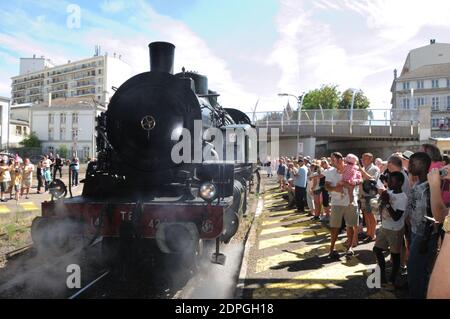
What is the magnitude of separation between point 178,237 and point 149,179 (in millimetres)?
1262

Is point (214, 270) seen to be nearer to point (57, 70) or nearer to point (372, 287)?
point (372, 287)

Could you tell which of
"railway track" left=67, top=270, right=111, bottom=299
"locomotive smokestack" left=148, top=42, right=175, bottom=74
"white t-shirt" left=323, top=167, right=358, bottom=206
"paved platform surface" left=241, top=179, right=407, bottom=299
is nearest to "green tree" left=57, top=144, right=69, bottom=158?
"paved platform surface" left=241, top=179, right=407, bottom=299

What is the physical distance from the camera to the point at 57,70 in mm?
90062

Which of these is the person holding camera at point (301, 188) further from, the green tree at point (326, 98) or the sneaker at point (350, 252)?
the green tree at point (326, 98)

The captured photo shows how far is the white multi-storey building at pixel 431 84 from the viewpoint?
5812cm

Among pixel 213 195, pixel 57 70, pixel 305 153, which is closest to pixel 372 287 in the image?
pixel 213 195

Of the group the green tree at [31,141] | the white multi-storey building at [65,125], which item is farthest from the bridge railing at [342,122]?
the green tree at [31,141]

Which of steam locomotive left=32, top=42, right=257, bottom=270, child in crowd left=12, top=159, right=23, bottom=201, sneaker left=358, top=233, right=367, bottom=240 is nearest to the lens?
steam locomotive left=32, top=42, right=257, bottom=270

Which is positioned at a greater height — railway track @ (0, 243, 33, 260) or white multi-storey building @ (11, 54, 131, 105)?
white multi-storey building @ (11, 54, 131, 105)

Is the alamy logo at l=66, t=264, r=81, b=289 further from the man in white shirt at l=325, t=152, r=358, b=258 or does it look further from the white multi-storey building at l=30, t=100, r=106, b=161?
the white multi-storey building at l=30, t=100, r=106, b=161

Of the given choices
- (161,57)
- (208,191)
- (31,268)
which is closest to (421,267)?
(208,191)

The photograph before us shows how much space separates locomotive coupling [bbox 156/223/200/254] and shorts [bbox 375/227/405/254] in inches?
92.6

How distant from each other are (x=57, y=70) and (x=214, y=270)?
96266 mm

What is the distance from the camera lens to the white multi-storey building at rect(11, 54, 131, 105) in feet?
268
